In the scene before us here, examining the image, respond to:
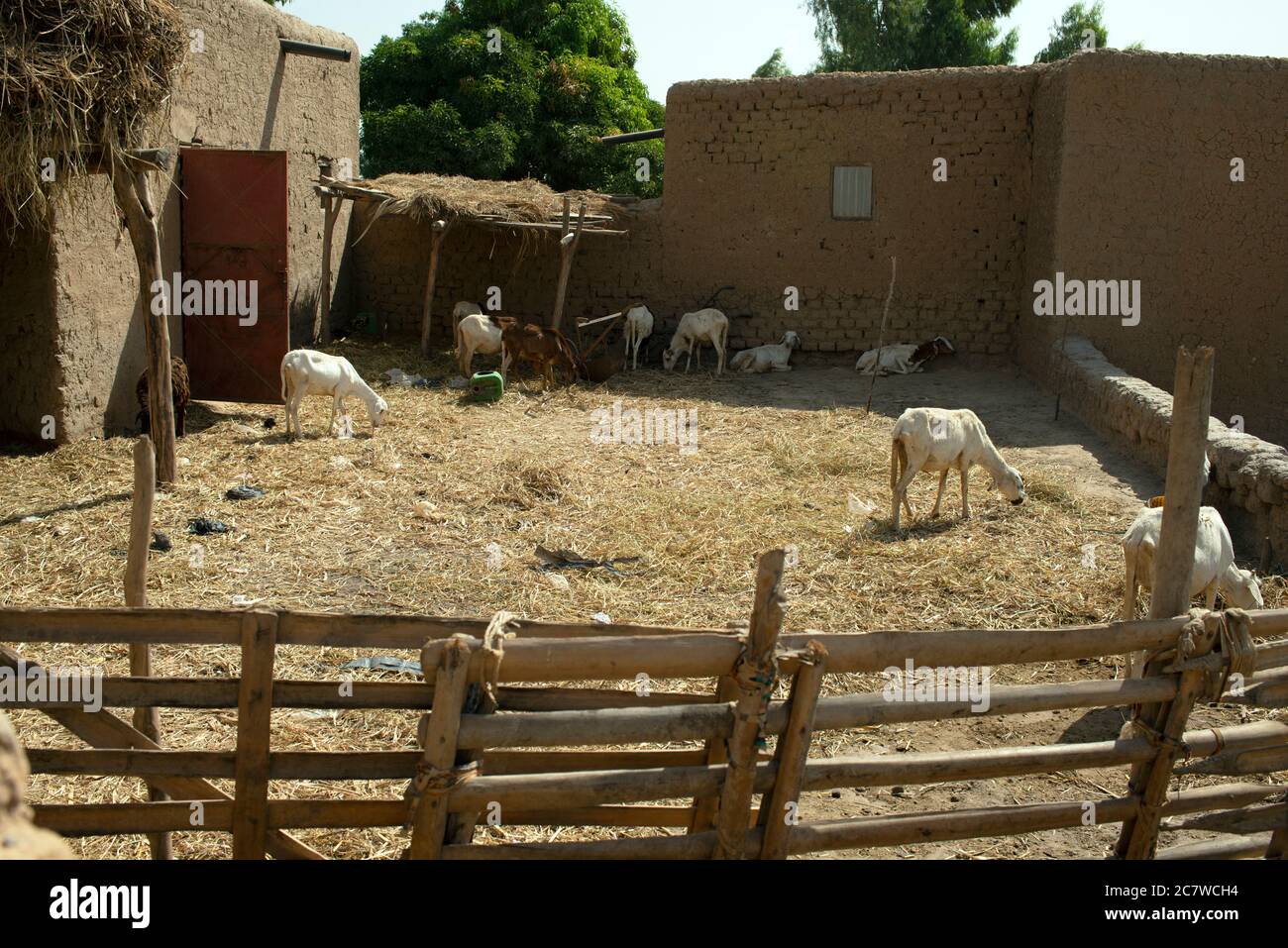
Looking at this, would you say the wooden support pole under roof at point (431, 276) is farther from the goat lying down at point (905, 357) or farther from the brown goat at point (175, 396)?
the goat lying down at point (905, 357)

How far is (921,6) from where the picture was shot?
3209 cm

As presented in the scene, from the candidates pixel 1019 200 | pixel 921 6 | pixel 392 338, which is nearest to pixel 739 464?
pixel 1019 200

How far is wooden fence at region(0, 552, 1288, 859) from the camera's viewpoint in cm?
340

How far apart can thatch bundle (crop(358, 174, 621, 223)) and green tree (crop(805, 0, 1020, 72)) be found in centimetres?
1794

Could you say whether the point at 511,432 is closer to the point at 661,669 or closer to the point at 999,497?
the point at 999,497

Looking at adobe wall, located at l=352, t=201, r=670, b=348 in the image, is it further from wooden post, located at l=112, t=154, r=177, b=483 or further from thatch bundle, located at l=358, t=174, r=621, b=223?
wooden post, located at l=112, t=154, r=177, b=483

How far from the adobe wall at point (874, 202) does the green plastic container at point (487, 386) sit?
4566 mm

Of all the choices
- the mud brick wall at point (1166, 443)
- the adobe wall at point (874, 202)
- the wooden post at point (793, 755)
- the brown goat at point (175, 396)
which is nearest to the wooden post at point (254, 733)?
the wooden post at point (793, 755)

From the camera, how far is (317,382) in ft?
36.8

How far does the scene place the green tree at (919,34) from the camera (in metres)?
31.9

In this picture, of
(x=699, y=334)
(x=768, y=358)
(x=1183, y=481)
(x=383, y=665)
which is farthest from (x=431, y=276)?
(x=1183, y=481)

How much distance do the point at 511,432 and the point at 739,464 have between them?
2.73 m

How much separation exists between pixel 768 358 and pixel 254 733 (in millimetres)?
13435
